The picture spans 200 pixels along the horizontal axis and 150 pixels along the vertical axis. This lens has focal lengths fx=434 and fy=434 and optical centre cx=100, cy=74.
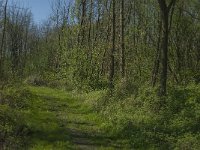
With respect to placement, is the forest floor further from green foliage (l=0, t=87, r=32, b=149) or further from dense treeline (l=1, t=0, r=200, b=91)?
dense treeline (l=1, t=0, r=200, b=91)

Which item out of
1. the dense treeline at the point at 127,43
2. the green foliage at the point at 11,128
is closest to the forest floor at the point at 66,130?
the green foliage at the point at 11,128

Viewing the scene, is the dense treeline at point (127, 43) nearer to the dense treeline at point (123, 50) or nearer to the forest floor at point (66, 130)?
the dense treeline at point (123, 50)

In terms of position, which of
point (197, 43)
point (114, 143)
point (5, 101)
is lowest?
point (114, 143)

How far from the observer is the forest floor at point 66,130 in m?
15.6

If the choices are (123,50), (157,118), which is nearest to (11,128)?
(157,118)

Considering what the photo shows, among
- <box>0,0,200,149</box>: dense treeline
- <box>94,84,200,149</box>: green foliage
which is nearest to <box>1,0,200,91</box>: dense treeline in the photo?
<box>0,0,200,149</box>: dense treeline

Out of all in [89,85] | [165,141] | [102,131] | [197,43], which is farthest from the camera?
[197,43]

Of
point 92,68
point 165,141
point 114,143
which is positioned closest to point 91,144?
point 114,143

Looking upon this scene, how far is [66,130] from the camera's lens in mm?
18391

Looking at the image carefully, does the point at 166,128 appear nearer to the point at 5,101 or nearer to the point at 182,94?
the point at 182,94

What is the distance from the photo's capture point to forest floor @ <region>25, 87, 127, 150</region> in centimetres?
1558

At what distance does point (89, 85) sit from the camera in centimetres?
3756

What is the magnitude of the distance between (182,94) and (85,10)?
33.0m

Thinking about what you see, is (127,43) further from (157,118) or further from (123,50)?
(157,118)
